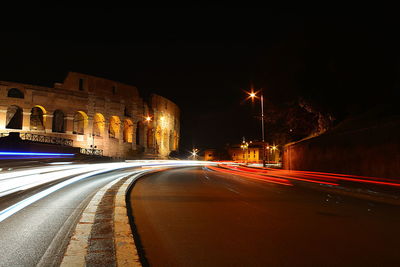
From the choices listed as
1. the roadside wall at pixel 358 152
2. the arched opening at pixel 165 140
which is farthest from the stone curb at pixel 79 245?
the arched opening at pixel 165 140

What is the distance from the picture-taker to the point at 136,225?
5.81 metres

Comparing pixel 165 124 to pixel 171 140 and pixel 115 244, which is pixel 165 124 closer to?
pixel 171 140

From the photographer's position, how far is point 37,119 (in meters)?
54.3

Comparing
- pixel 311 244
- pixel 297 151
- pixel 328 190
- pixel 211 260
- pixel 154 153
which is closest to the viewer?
pixel 211 260

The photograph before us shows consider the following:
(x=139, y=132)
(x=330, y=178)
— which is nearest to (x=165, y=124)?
(x=139, y=132)

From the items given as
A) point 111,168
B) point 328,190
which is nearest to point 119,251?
point 328,190

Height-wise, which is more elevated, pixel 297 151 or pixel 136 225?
pixel 297 151

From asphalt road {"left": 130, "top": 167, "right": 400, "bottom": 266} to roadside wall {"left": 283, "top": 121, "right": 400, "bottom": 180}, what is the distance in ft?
30.0

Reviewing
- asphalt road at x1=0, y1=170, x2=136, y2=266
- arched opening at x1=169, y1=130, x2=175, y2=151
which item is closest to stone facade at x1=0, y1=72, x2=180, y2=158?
arched opening at x1=169, y1=130, x2=175, y2=151

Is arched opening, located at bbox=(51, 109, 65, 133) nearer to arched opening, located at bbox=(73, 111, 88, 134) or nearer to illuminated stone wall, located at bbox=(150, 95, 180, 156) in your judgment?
arched opening, located at bbox=(73, 111, 88, 134)

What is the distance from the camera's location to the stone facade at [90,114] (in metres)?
49.9

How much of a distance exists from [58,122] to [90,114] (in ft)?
18.1

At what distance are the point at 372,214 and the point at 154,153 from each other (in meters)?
69.6

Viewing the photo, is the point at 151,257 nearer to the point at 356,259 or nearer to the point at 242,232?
the point at 242,232
